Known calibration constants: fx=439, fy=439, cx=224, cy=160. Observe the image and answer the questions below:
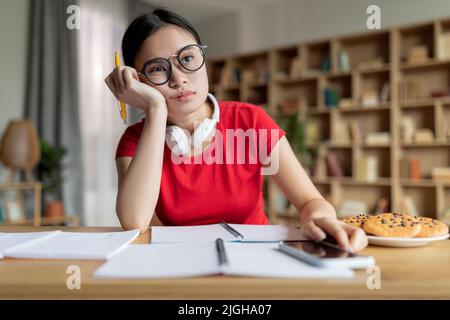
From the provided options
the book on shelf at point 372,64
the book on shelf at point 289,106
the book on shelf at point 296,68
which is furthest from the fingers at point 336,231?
the book on shelf at point 296,68

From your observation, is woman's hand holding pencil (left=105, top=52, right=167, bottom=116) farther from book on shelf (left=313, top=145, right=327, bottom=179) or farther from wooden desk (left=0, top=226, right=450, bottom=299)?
book on shelf (left=313, top=145, right=327, bottom=179)

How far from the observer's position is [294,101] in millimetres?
5258

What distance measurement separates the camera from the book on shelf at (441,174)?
4164 millimetres

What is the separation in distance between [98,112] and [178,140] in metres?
3.92

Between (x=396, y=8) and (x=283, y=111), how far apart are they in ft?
5.30

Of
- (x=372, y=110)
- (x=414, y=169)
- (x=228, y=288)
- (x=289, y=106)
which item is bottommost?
(x=228, y=288)

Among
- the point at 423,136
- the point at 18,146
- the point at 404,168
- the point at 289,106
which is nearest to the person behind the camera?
the point at 18,146

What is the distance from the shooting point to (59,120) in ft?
15.4

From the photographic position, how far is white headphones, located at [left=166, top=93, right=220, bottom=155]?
1.30 metres

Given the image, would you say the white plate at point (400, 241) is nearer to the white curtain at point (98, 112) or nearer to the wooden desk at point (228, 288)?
the wooden desk at point (228, 288)

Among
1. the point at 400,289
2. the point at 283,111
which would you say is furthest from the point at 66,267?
the point at 283,111

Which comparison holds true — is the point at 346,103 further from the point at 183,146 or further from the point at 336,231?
the point at 336,231

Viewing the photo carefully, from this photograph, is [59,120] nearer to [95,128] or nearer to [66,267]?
[95,128]

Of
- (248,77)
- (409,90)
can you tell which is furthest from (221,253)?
(248,77)
